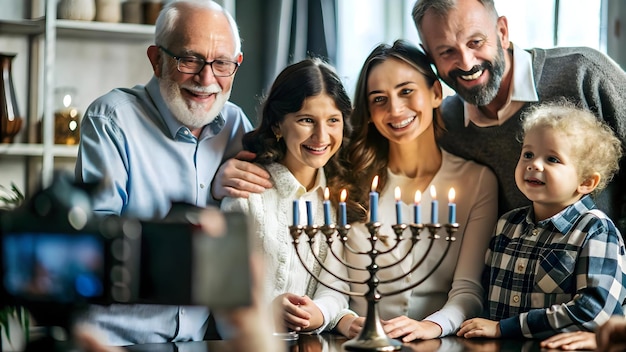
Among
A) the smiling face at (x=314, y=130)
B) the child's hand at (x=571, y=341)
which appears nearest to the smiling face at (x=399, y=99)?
the smiling face at (x=314, y=130)

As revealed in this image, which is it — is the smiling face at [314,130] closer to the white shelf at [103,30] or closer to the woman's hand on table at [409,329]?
the woman's hand on table at [409,329]

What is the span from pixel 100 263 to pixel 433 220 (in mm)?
931

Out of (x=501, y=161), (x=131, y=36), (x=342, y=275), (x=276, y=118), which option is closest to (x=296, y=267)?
(x=342, y=275)

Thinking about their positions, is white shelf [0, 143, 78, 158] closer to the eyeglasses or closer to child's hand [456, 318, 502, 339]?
the eyeglasses

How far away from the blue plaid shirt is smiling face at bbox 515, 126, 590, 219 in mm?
41

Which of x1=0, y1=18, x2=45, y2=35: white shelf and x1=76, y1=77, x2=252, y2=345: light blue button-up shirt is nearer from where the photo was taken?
x1=76, y1=77, x2=252, y2=345: light blue button-up shirt

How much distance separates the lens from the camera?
0.98m

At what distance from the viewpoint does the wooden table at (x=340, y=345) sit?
1857mm

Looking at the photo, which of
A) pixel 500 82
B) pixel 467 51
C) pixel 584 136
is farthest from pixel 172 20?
pixel 584 136

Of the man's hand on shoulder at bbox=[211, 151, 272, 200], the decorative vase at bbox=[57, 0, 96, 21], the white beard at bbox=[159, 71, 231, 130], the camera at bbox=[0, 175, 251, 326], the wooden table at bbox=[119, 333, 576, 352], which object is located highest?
the decorative vase at bbox=[57, 0, 96, 21]

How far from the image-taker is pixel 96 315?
2.28 metres

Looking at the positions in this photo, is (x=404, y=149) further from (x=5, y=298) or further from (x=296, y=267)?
(x=5, y=298)

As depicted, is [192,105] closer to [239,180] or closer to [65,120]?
[239,180]

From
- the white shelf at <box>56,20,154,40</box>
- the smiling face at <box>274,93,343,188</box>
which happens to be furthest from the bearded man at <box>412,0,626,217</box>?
the white shelf at <box>56,20,154,40</box>
